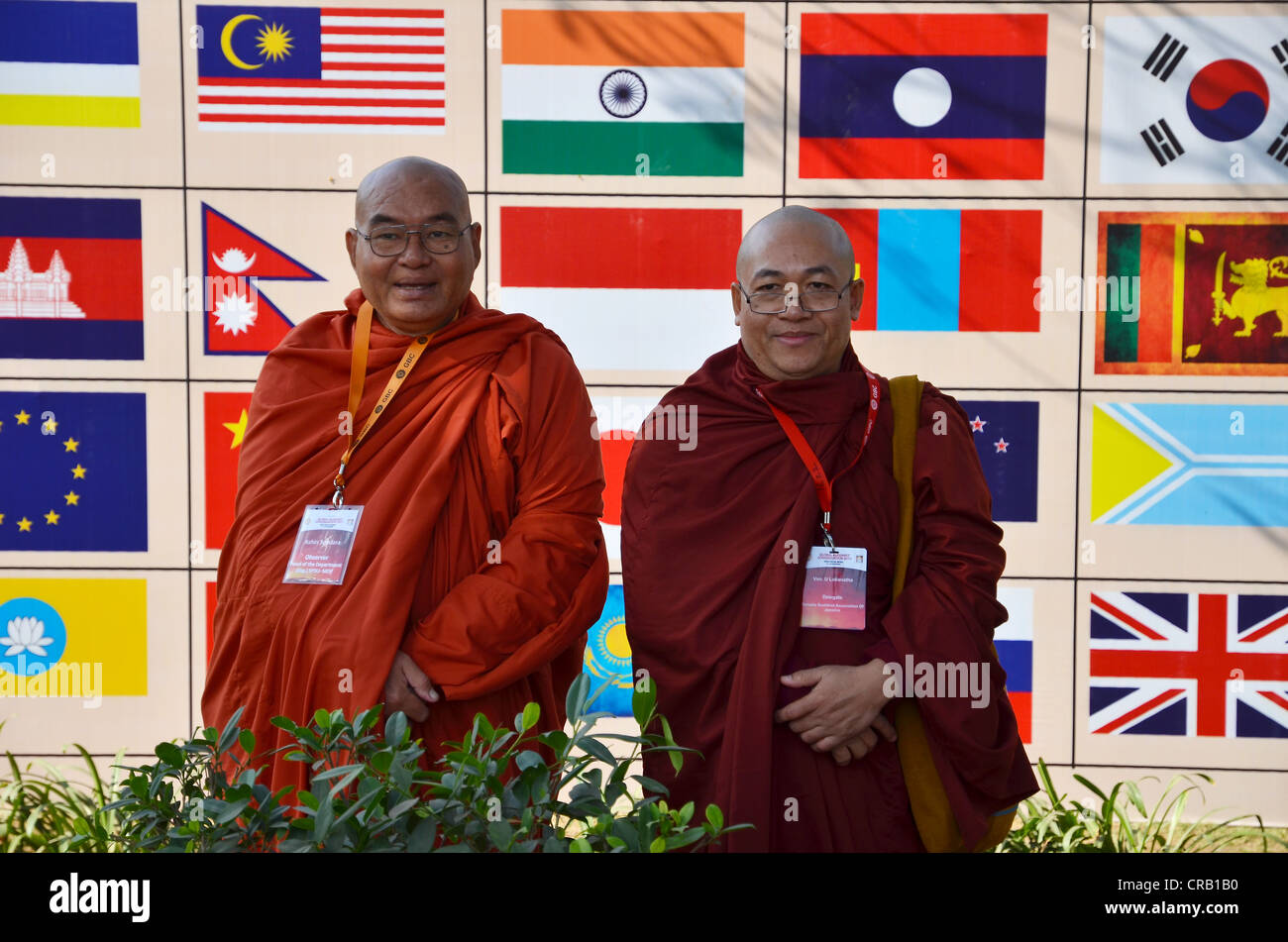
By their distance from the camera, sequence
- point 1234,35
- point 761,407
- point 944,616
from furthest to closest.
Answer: point 1234,35 < point 761,407 < point 944,616

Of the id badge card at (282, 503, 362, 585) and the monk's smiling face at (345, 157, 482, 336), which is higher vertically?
the monk's smiling face at (345, 157, 482, 336)

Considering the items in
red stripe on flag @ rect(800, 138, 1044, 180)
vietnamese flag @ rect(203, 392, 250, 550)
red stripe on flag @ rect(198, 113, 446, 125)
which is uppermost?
red stripe on flag @ rect(198, 113, 446, 125)

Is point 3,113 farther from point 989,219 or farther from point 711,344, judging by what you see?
point 989,219

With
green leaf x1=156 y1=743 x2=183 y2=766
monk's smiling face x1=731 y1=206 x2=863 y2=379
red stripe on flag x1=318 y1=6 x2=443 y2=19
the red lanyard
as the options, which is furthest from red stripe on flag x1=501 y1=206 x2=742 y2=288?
green leaf x1=156 y1=743 x2=183 y2=766

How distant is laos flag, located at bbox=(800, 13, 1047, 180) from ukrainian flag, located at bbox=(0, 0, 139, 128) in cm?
234

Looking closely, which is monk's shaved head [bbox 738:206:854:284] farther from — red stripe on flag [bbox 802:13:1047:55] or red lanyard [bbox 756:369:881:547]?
red stripe on flag [bbox 802:13:1047:55]

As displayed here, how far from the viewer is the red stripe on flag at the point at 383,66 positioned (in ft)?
12.7

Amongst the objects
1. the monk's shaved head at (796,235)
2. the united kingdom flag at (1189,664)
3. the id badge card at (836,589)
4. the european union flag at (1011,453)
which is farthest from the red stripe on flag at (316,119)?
the united kingdom flag at (1189,664)

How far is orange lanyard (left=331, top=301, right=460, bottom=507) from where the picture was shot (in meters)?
2.53

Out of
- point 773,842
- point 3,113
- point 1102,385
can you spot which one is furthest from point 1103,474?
point 3,113

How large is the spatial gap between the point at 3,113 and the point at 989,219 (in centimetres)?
344

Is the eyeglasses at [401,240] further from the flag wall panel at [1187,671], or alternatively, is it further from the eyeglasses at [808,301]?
the flag wall panel at [1187,671]

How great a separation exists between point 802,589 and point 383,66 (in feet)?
8.35

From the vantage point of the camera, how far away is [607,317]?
3.96 metres
